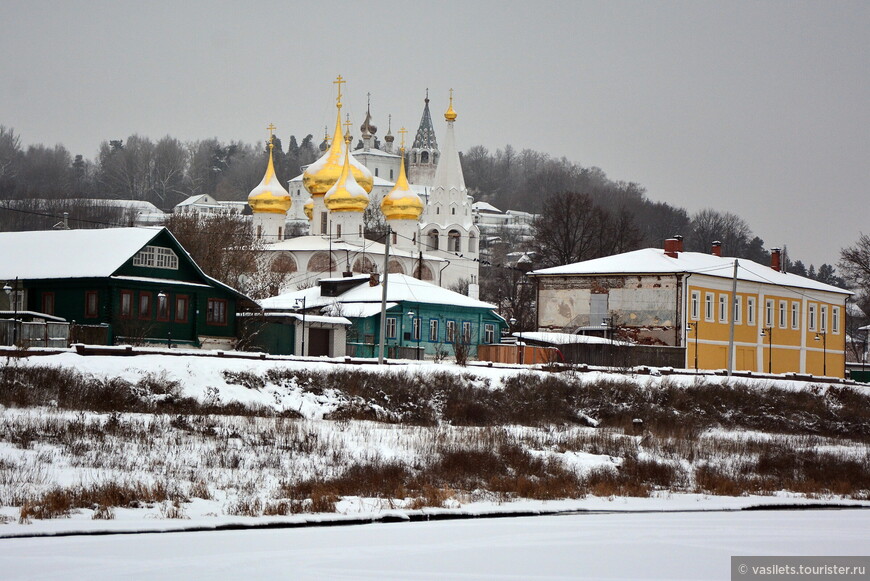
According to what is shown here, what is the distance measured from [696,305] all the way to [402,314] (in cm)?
1152

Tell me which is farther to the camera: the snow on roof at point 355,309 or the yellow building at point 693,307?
the yellow building at point 693,307

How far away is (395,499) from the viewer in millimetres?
19719

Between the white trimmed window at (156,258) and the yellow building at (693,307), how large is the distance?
54.9 ft

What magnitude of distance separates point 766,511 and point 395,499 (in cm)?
609

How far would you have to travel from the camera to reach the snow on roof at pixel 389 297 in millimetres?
49844

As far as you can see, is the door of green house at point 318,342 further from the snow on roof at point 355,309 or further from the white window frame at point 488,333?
the white window frame at point 488,333

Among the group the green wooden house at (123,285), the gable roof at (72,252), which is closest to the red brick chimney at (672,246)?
the gable roof at (72,252)

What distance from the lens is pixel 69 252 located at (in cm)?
4034

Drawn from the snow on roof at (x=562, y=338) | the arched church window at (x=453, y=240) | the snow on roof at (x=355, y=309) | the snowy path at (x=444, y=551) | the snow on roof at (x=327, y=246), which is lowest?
the snowy path at (x=444, y=551)

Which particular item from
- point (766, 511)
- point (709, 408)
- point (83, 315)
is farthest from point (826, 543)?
point (83, 315)

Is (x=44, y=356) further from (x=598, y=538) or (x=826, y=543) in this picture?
(x=826, y=543)

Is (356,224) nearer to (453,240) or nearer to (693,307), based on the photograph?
(453,240)

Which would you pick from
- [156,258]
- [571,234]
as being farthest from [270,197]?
[156,258]

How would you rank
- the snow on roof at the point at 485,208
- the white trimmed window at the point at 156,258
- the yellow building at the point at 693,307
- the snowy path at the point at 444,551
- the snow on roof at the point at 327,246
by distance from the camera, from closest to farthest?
the snowy path at the point at 444,551
the white trimmed window at the point at 156,258
the yellow building at the point at 693,307
the snow on roof at the point at 327,246
the snow on roof at the point at 485,208
